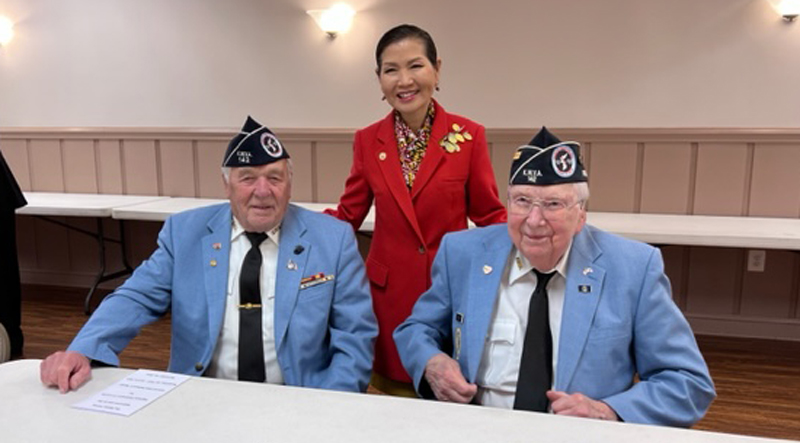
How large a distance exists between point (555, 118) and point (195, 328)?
8.92ft

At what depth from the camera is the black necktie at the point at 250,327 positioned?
5.07 feet

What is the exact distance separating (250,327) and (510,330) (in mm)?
661

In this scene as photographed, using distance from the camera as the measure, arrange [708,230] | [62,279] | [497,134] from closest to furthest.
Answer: [708,230] → [497,134] → [62,279]

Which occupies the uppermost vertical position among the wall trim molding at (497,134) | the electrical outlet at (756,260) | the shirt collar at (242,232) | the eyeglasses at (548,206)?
the wall trim molding at (497,134)

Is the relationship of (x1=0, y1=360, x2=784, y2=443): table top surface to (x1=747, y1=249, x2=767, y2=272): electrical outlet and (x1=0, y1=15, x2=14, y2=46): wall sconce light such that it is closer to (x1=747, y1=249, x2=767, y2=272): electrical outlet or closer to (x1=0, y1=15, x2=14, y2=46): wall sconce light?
(x1=747, y1=249, x2=767, y2=272): electrical outlet

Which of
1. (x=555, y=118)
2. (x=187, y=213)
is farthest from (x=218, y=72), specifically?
(x=187, y=213)

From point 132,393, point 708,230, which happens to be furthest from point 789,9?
point 132,393

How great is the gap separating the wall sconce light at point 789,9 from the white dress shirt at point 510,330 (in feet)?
8.92

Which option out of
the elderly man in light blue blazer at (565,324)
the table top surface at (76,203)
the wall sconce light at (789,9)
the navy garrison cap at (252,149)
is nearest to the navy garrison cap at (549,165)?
the elderly man in light blue blazer at (565,324)

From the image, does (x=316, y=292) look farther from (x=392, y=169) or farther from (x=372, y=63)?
(x=372, y=63)

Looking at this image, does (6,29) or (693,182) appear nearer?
(693,182)

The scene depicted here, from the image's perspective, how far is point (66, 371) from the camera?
1304mm

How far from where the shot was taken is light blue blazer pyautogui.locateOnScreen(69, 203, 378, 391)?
154 centimetres

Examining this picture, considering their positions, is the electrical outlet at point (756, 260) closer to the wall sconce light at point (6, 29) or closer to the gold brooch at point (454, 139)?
the gold brooch at point (454, 139)
